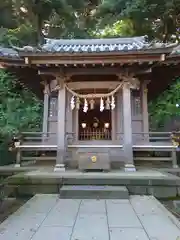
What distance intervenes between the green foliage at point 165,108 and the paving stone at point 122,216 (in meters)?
8.27

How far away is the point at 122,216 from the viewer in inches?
133

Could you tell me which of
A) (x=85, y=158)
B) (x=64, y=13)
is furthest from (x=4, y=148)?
(x=64, y=13)

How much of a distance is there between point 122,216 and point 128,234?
656mm

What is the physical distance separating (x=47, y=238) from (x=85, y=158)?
3375 mm

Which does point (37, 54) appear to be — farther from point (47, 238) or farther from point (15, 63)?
point (47, 238)

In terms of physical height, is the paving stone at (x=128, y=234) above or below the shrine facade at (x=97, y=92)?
below

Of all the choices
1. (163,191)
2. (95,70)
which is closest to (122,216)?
(163,191)

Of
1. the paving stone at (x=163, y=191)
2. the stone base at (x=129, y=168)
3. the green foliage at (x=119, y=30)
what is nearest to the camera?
the paving stone at (x=163, y=191)

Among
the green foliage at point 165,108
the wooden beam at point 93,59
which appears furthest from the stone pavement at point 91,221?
the green foliage at point 165,108

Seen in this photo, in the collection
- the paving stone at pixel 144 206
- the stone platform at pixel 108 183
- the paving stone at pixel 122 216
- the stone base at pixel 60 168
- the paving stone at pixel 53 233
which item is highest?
the stone base at pixel 60 168

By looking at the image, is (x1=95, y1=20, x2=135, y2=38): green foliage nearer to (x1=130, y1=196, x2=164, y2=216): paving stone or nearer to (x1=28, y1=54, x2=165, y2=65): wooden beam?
(x1=28, y1=54, x2=165, y2=65): wooden beam

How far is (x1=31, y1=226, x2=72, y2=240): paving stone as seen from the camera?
8.59 feet

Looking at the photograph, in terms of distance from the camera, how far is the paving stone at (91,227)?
2.65 meters

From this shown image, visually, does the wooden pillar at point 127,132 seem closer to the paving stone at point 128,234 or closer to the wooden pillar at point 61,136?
the wooden pillar at point 61,136
